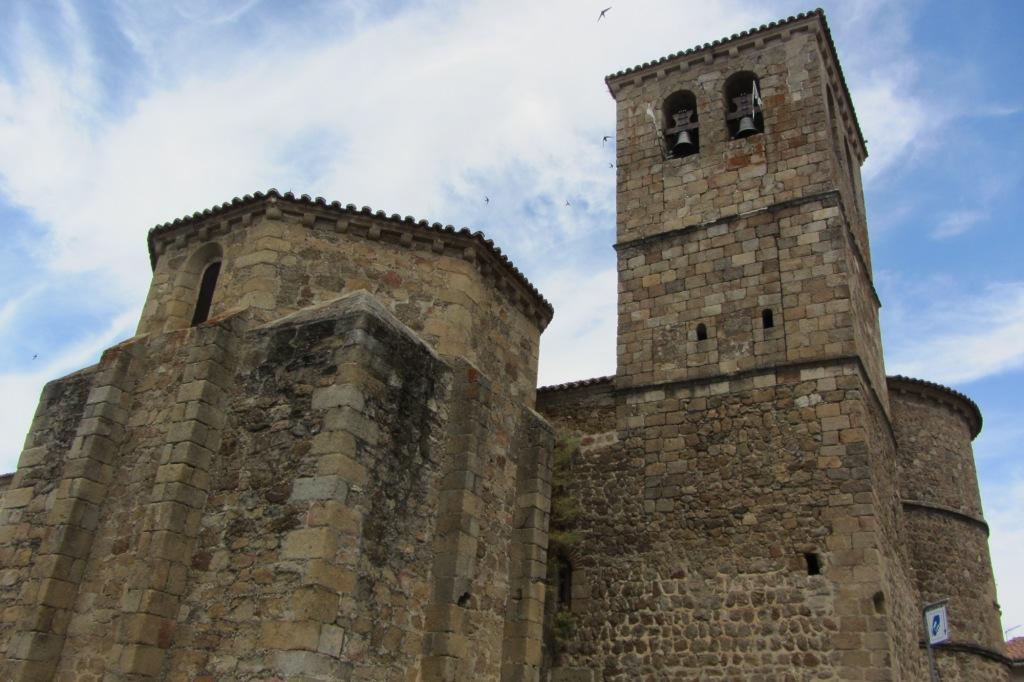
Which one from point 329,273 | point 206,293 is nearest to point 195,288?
point 206,293

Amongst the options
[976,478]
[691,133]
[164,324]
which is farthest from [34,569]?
[976,478]

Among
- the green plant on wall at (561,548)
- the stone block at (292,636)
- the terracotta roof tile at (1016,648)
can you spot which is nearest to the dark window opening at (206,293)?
the stone block at (292,636)

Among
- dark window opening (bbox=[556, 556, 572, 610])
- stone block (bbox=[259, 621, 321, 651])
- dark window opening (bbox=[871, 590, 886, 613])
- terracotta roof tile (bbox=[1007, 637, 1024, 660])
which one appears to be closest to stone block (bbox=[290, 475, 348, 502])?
stone block (bbox=[259, 621, 321, 651])

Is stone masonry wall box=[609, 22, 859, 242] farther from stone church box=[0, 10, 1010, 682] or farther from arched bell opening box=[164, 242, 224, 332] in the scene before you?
arched bell opening box=[164, 242, 224, 332]

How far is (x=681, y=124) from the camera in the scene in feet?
45.4

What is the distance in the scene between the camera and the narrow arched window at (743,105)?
42.6 ft

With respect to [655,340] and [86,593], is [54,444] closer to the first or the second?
[86,593]

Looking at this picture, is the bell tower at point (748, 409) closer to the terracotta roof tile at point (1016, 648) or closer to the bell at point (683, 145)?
the bell at point (683, 145)

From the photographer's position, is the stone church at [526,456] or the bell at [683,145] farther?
the bell at [683,145]

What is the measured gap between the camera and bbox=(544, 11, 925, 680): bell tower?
9.68m

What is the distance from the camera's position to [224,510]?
24.4ft

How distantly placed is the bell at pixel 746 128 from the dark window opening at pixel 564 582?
22.8 ft

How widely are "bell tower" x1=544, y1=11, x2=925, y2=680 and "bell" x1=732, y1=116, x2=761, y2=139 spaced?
31 mm

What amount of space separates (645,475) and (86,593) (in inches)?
264
